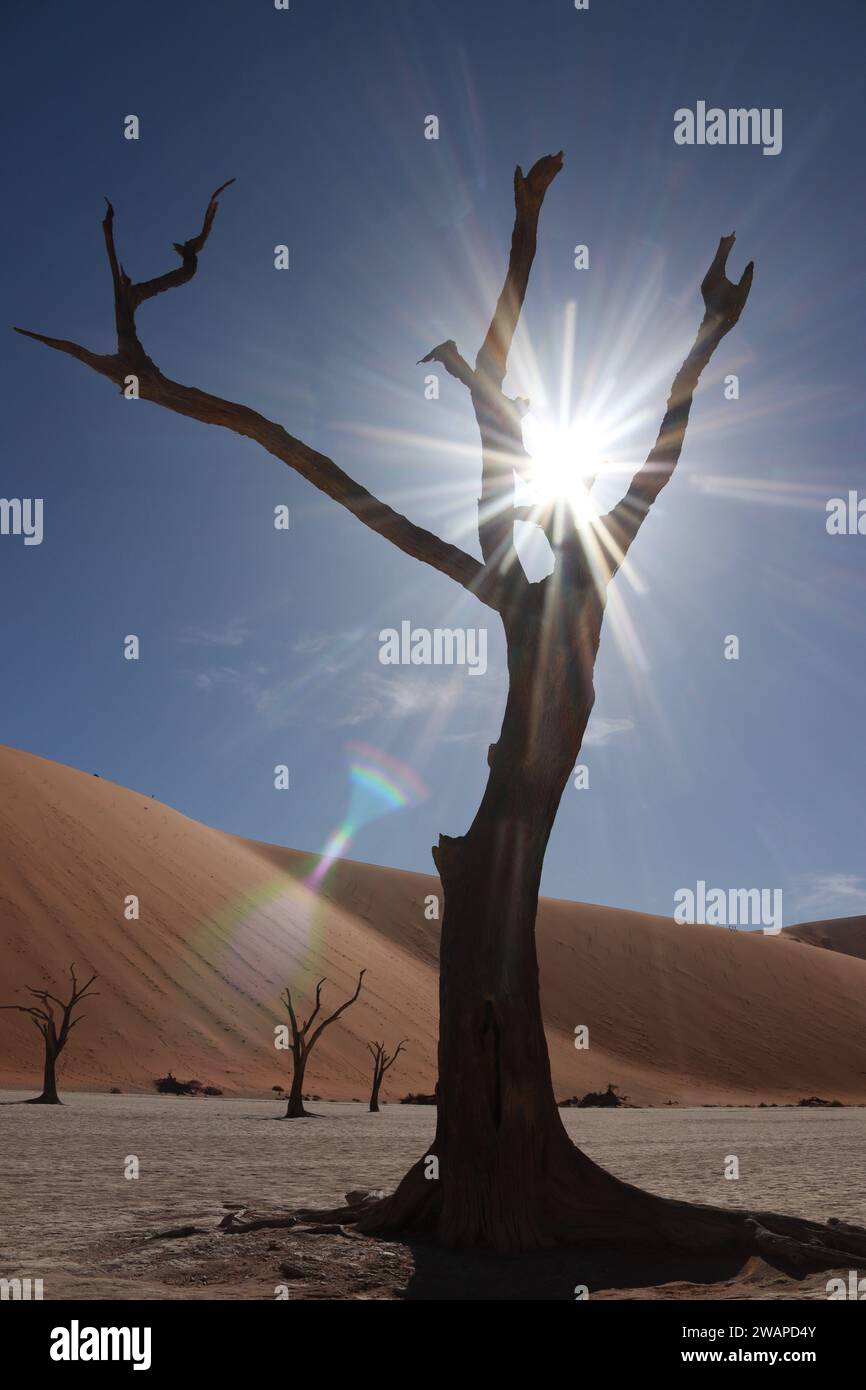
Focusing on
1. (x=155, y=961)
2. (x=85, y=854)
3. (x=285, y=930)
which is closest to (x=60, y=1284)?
(x=155, y=961)

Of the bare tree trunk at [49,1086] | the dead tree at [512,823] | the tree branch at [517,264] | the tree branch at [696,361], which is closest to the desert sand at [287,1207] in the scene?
the dead tree at [512,823]

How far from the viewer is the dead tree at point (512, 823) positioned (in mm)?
7570

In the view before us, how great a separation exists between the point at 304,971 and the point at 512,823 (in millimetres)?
45640

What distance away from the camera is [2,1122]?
1920cm

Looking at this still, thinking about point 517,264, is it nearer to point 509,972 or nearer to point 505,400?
point 505,400

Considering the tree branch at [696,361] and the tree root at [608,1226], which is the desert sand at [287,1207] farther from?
the tree branch at [696,361]

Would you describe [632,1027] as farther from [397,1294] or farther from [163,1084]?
[397,1294]

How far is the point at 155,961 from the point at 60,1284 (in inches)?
1592

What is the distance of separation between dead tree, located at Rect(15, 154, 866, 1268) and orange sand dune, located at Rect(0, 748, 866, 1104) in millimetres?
29221

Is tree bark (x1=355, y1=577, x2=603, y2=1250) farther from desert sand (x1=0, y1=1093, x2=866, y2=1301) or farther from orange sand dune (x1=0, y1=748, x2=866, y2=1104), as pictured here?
orange sand dune (x1=0, y1=748, x2=866, y2=1104)

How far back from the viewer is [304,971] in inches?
2047

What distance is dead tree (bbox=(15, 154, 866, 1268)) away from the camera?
7.57 m

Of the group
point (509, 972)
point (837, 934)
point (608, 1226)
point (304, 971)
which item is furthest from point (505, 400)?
point (837, 934)

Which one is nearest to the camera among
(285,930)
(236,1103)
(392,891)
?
(236,1103)
